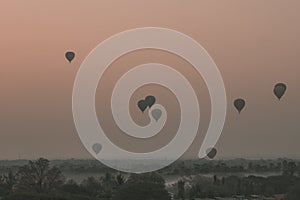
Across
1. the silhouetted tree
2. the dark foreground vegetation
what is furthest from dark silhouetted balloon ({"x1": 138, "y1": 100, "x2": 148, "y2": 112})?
the silhouetted tree

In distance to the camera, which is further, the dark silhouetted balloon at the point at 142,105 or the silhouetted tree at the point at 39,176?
the silhouetted tree at the point at 39,176

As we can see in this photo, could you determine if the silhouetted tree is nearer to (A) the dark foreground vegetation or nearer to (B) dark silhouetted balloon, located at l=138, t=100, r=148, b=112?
(A) the dark foreground vegetation

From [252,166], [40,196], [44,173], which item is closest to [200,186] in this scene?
[44,173]

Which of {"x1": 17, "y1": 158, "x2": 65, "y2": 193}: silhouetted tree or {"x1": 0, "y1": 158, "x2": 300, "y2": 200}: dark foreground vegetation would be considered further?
{"x1": 17, "y1": 158, "x2": 65, "y2": 193}: silhouetted tree

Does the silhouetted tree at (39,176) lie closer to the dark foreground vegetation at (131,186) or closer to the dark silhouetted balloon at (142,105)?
the dark foreground vegetation at (131,186)

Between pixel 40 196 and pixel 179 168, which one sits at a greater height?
pixel 179 168

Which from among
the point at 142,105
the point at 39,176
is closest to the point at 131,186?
the point at 142,105

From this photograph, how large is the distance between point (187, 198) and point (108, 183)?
12998mm

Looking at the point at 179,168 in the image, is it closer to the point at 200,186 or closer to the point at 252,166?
the point at 252,166

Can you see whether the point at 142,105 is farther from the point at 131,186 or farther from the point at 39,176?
the point at 39,176

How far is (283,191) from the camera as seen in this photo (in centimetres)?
7144

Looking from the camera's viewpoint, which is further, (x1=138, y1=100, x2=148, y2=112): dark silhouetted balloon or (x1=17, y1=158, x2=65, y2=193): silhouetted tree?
(x1=17, y1=158, x2=65, y2=193): silhouetted tree

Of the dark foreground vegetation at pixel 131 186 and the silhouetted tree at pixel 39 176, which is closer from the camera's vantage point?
the dark foreground vegetation at pixel 131 186

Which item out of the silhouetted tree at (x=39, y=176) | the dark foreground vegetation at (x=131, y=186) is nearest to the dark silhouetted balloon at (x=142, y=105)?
the dark foreground vegetation at (x=131, y=186)
